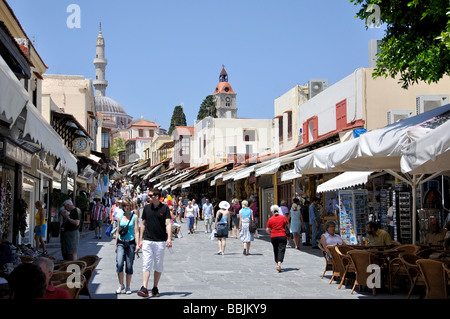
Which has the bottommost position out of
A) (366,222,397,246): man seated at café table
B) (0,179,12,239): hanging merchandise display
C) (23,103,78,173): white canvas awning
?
(366,222,397,246): man seated at café table

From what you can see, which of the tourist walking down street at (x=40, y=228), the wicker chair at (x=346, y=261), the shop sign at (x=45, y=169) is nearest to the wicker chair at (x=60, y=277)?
the wicker chair at (x=346, y=261)

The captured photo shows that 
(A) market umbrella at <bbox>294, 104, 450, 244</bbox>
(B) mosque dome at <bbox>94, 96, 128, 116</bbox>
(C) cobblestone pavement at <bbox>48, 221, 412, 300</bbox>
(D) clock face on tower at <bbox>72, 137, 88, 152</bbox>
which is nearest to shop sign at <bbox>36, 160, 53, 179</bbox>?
(C) cobblestone pavement at <bbox>48, 221, 412, 300</bbox>

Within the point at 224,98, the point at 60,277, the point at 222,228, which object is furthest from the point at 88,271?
the point at 224,98

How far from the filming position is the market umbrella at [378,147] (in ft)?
29.2

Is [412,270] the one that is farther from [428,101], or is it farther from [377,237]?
[428,101]

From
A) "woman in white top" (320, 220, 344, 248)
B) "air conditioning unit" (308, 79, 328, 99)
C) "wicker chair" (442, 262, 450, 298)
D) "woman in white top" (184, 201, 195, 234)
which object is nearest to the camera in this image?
"wicker chair" (442, 262, 450, 298)

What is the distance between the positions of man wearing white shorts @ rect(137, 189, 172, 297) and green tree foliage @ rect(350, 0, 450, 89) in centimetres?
473

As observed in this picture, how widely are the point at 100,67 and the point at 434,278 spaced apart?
549ft

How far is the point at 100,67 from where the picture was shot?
169m

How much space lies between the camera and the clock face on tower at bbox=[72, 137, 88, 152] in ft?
87.8

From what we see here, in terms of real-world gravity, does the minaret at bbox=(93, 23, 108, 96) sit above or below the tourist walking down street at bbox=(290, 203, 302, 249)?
above

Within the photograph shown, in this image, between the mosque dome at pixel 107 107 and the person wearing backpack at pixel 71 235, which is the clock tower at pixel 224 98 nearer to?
the mosque dome at pixel 107 107

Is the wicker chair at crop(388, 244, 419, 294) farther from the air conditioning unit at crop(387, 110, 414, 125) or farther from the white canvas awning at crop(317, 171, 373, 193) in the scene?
the air conditioning unit at crop(387, 110, 414, 125)

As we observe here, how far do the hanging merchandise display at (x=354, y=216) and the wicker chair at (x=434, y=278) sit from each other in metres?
6.85
